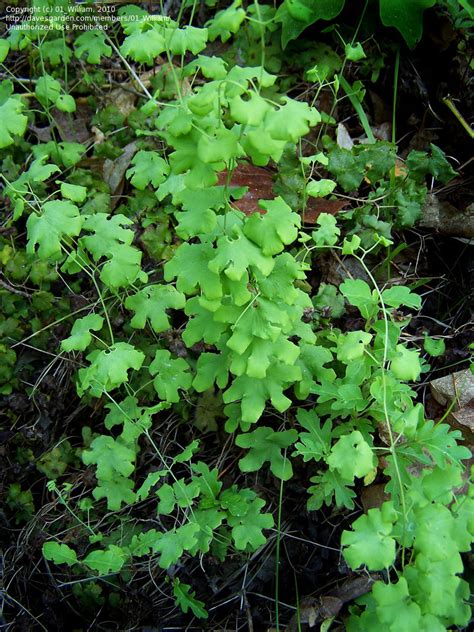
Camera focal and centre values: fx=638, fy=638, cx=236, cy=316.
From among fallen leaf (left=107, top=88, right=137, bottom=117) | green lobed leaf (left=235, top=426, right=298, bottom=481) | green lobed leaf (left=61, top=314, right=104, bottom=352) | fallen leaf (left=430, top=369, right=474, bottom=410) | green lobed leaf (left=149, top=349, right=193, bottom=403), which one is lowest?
green lobed leaf (left=235, top=426, right=298, bottom=481)

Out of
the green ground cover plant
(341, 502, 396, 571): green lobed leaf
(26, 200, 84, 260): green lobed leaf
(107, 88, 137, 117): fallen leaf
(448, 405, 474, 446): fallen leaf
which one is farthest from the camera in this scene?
(107, 88, 137, 117): fallen leaf

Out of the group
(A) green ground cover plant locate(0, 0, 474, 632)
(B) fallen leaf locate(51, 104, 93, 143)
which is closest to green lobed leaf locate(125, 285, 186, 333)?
(A) green ground cover plant locate(0, 0, 474, 632)

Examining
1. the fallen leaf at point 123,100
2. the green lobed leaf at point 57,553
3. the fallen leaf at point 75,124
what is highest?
the fallen leaf at point 123,100

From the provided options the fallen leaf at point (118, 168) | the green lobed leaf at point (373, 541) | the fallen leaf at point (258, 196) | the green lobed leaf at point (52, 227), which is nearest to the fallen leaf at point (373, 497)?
the green lobed leaf at point (373, 541)

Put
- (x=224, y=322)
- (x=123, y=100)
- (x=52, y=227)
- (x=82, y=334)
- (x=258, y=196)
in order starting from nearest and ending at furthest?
(x=224, y=322)
(x=52, y=227)
(x=82, y=334)
(x=258, y=196)
(x=123, y=100)

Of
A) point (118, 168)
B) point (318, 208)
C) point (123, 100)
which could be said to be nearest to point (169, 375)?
point (318, 208)

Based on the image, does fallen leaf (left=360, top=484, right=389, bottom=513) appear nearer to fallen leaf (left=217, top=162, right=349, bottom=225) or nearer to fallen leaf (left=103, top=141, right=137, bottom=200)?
fallen leaf (left=217, top=162, right=349, bottom=225)

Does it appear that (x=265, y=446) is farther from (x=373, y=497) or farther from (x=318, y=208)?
(x=318, y=208)

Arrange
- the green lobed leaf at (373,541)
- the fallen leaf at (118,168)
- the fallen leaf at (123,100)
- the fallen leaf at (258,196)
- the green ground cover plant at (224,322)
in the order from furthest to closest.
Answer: the fallen leaf at (123,100) → the fallen leaf at (118,168) → the fallen leaf at (258,196) → the green ground cover plant at (224,322) → the green lobed leaf at (373,541)

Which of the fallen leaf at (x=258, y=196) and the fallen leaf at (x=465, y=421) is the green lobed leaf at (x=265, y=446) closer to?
the fallen leaf at (x=465, y=421)

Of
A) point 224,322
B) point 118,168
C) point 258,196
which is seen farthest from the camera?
point 118,168
